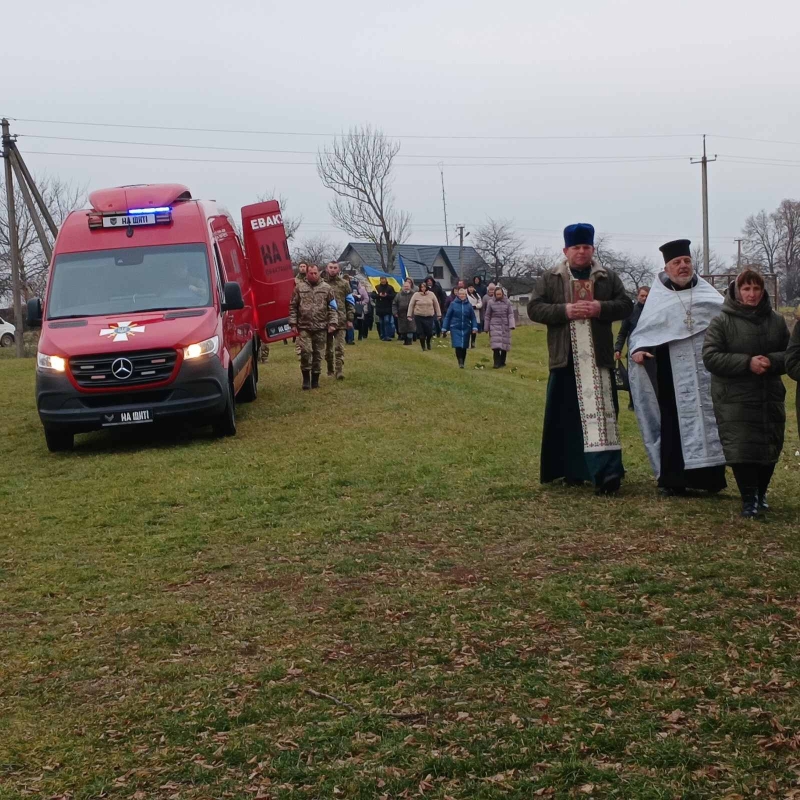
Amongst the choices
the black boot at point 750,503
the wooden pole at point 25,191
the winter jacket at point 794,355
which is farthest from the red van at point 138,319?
the wooden pole at point 25,191

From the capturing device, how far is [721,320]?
302 inches

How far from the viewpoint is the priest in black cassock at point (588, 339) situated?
8461 mm

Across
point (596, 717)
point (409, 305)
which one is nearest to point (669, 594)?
point (596, 717)

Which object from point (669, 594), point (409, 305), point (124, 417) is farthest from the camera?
point (409, 305)

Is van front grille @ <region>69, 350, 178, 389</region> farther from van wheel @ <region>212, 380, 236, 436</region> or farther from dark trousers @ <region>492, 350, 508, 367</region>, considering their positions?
dark trousers @ <region>492, 350, 508, 367</region>

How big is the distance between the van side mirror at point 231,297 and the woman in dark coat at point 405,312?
16.1m

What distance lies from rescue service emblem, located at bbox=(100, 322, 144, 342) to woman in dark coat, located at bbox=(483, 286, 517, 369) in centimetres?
1273

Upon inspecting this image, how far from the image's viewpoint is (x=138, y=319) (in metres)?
12.5

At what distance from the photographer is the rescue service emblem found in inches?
481

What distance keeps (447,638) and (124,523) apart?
13.7 feet

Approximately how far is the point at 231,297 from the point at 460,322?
11.1 m

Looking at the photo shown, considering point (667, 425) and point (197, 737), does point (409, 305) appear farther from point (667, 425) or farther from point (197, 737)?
point (197, 737)

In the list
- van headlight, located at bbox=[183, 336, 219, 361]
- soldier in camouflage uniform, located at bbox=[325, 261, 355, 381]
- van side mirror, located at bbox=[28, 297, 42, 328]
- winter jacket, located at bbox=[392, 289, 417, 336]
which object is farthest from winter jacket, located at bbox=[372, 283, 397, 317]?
van headlight, located at bbox=[183, 336, 219, 361]

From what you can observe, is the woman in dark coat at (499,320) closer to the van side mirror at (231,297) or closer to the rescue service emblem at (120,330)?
the van side mirror at (231,297)
